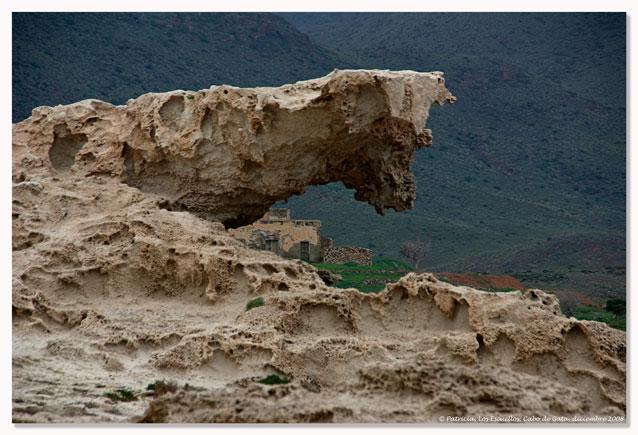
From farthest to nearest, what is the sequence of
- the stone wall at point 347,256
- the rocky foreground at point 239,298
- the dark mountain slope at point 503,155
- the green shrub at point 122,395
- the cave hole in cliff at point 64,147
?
1. the dark mountain slope at point 503,155
2. the stone wall at point 347,256
3. the cave hole in cliff at point 64,147
4. the green shrub at point 122,395
5. the rocky foreground at point 239,298

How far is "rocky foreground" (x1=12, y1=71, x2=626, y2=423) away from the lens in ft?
41.1

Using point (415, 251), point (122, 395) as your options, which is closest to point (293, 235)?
point (415, 251)

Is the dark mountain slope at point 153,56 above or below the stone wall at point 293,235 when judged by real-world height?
above

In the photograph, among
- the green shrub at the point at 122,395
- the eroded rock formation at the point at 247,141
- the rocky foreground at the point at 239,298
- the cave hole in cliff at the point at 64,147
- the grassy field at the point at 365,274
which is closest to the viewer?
the rocky foreground at the point at 239,298

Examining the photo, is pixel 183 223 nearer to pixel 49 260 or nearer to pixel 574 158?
pixel 49 260

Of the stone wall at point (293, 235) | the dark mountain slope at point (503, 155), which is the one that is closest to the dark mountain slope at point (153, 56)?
the dark mountain slope at point (503, 155)

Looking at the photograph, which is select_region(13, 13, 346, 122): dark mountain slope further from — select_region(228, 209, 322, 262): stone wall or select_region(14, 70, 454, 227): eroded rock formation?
select_region(14, 70, 454, 227): eroded rock formation

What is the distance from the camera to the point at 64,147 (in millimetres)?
18141

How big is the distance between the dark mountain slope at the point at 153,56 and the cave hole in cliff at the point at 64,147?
12.2 metres

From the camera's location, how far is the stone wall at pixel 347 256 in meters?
30.4

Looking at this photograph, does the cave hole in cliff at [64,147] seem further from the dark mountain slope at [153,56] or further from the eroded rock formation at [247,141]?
the dark mountain slope at [153,56]

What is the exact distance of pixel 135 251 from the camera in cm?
1622

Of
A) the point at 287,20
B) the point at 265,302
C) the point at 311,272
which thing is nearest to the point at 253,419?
the point at 265,302

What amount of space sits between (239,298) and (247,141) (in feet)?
7.56
